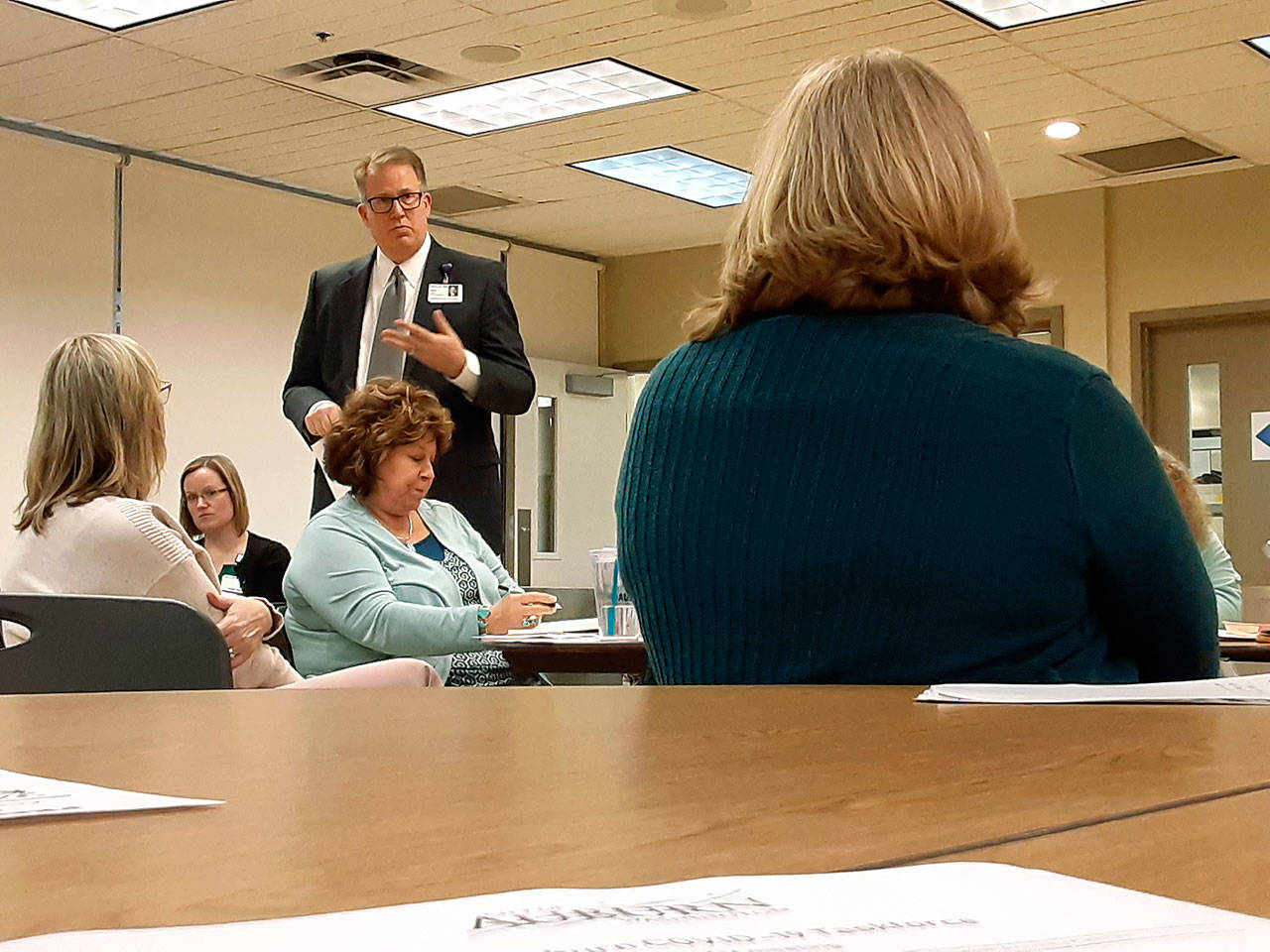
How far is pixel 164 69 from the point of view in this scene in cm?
588

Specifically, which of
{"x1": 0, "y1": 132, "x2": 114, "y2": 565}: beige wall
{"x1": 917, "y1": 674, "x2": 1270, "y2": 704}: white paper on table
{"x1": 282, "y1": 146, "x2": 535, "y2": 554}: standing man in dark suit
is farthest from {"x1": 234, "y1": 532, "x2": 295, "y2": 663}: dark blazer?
{"x1": 917, "y1": 674, "x2": 1270, "y2": 704}: white paper on table

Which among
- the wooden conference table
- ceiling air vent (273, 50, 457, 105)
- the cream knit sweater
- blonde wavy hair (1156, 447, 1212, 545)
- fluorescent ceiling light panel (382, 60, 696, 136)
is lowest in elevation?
the wooden conference table

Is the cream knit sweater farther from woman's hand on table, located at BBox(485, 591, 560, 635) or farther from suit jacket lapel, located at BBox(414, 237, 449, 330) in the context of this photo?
suit jacket lapel, located at BBox(414, 237, 449, 330)

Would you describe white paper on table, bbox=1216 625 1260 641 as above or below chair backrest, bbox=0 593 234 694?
below

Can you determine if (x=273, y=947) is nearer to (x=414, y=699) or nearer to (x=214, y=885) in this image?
(x=214, y=885)

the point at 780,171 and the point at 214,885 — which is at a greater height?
the point at 780,171

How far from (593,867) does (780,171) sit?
51.9 inches

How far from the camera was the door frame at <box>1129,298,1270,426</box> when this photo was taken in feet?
24.7

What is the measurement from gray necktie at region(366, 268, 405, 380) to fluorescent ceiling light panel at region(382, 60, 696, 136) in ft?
7.26

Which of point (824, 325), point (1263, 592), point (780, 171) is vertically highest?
point (780, 171)

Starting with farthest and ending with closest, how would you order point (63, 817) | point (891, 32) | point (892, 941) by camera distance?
point (891, 32) → point (63, 817) → point (892, 941)

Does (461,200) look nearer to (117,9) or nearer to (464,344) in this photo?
(117,9)

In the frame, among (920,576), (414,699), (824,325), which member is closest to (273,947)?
(414,699)

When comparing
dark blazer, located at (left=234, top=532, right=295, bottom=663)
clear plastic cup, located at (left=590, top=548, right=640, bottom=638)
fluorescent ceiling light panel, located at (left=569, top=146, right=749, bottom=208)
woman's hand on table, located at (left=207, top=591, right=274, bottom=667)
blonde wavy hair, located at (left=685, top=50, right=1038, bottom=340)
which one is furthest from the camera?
fluorescent ceiling light panel, located at (left=569, top=146, right=749, bottom=208)
